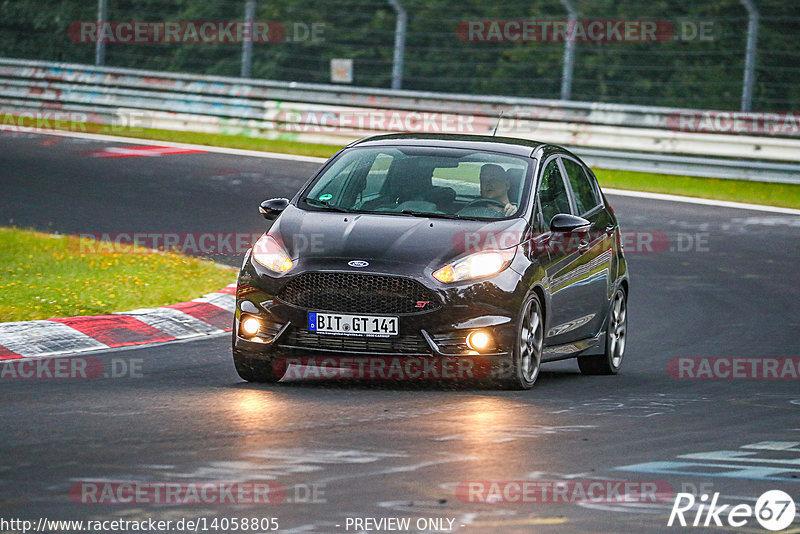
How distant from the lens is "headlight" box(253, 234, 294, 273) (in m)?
9.85

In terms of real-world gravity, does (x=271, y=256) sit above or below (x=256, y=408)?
above

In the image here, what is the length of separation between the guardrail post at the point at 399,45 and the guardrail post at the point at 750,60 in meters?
A: 5.28

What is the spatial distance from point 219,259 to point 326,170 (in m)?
4.77

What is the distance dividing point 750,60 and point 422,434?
15552 mm

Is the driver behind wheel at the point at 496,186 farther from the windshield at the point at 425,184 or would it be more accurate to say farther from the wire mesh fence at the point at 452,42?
the wire mesh fence at the point at 452,42

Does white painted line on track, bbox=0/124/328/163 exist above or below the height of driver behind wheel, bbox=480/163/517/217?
below

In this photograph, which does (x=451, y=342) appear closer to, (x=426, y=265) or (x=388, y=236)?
(x=426, y=265)

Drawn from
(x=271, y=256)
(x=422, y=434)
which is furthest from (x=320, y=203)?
(x=422, y=434)

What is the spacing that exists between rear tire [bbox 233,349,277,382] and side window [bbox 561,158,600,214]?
9.04 ft

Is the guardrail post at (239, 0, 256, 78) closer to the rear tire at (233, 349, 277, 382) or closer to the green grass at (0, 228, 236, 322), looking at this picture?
the green grass at (0, 228, 236, 322)

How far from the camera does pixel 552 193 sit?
36.5ft

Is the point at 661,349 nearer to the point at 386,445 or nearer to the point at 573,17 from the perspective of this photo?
the point at 386,445

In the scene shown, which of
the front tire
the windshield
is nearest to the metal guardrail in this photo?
the windshield

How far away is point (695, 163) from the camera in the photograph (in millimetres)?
22906
